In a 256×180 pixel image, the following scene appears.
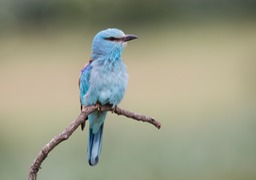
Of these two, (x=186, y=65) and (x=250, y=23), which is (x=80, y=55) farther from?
(x=250, y=23)

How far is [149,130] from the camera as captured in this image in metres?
7.25

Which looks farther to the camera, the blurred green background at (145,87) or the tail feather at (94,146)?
the blurred green background at (145,87)

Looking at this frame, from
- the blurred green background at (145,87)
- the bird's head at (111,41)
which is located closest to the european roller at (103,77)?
the bird's head at (111,41)

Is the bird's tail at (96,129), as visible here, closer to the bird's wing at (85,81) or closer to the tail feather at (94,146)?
the tail feather at (94,146)

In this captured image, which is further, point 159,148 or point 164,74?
point 164,74

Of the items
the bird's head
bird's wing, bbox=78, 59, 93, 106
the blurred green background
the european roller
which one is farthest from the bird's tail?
the blurred green background

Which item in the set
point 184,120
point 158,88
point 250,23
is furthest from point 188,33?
point 184,120

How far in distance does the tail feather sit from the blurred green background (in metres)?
2.54

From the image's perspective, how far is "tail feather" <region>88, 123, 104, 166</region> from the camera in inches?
117

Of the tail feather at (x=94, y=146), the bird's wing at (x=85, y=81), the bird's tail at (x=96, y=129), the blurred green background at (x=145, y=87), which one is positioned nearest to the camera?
the tail feather at (x=94, y=146)

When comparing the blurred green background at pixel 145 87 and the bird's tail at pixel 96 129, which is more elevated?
the blurred green background at pixel 145 87

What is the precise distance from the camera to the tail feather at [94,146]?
2961mm

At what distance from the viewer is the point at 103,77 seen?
11.0 feet

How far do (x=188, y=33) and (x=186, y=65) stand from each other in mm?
2067
